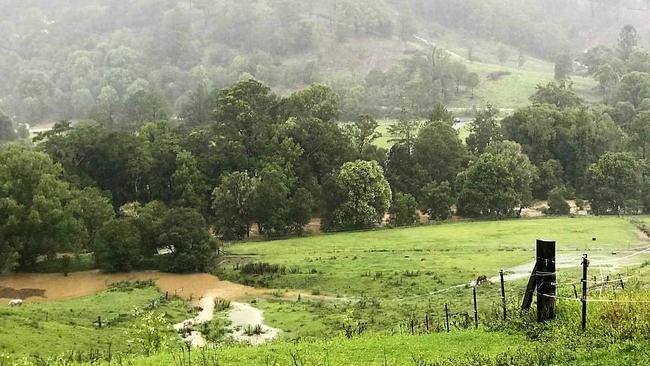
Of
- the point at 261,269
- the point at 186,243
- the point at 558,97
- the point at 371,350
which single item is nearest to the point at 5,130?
the point at 186,243

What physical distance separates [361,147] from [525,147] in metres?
25.1

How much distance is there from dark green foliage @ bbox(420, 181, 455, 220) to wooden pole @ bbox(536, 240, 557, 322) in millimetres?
60140

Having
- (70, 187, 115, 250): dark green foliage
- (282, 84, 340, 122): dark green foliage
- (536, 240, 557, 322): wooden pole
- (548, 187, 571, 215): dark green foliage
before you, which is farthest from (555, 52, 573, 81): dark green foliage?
(536, 240, 557, 322): wooden pole

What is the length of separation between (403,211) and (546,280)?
57.7 metres

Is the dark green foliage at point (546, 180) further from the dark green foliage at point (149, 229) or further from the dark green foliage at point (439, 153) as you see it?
the dark green foliage at point (149, 229)

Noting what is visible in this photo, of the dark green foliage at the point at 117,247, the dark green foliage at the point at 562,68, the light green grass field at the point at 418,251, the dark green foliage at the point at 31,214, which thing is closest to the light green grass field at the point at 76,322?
the dark green foliage at the point at 117,247

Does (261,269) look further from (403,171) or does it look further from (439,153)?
(439,153)

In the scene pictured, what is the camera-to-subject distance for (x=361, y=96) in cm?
14288

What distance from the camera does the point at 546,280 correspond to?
15.5 metres

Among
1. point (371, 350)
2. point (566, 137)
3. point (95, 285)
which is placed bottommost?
point (95, 285)

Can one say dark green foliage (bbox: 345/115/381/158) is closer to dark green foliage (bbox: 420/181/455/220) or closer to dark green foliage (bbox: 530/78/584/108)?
dark green foliage (bbox: 420/181/455/220)

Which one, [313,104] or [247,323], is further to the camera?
[313,104]

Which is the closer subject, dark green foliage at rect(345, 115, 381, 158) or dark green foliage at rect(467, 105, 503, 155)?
dark green foliage at rect(345, 115, 381, 158)

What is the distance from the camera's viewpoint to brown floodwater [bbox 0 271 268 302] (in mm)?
48375
